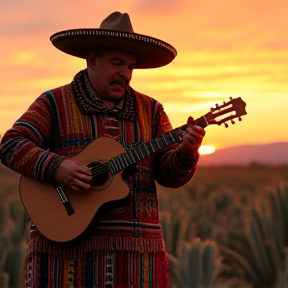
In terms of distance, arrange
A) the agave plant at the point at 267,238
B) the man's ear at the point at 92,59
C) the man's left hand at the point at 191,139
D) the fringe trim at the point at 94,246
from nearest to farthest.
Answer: the man's left hand at the point at 191,139, the fringe trim at the point at 94,246, the man's ear at the point at 92,59, the agave plant at the point at 267,238

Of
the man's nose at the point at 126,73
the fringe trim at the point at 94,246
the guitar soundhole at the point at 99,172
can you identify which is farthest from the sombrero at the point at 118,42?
the fringe trim at the point at 94,246

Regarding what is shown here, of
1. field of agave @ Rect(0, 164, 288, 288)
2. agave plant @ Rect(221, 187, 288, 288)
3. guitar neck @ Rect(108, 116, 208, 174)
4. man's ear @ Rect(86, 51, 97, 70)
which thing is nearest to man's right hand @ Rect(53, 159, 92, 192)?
guitar neck @ Rect(108, 116, 208, 174)

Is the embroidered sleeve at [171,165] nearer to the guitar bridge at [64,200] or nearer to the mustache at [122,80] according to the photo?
the mustache at [122,80]

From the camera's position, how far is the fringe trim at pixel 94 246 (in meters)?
4.28

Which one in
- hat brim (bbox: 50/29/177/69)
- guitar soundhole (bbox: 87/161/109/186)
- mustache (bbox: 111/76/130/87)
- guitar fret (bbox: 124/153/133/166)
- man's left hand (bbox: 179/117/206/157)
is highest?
hat brim (bbox: 50/29/177/69)

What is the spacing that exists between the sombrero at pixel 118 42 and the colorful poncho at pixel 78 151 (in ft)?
0.63

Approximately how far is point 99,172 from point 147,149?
26 cm

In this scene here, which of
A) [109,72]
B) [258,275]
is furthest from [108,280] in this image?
[258,275]

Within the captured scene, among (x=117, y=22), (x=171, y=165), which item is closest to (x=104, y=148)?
(x=171, y=165)

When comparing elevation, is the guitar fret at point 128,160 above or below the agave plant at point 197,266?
above

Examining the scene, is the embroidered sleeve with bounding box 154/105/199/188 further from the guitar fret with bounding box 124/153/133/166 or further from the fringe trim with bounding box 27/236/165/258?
the fringe trim with bounding box 27/236/165/258

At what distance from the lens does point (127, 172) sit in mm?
4371

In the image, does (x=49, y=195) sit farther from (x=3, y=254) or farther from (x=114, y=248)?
(x=3, y=254)

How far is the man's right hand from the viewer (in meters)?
4.23
